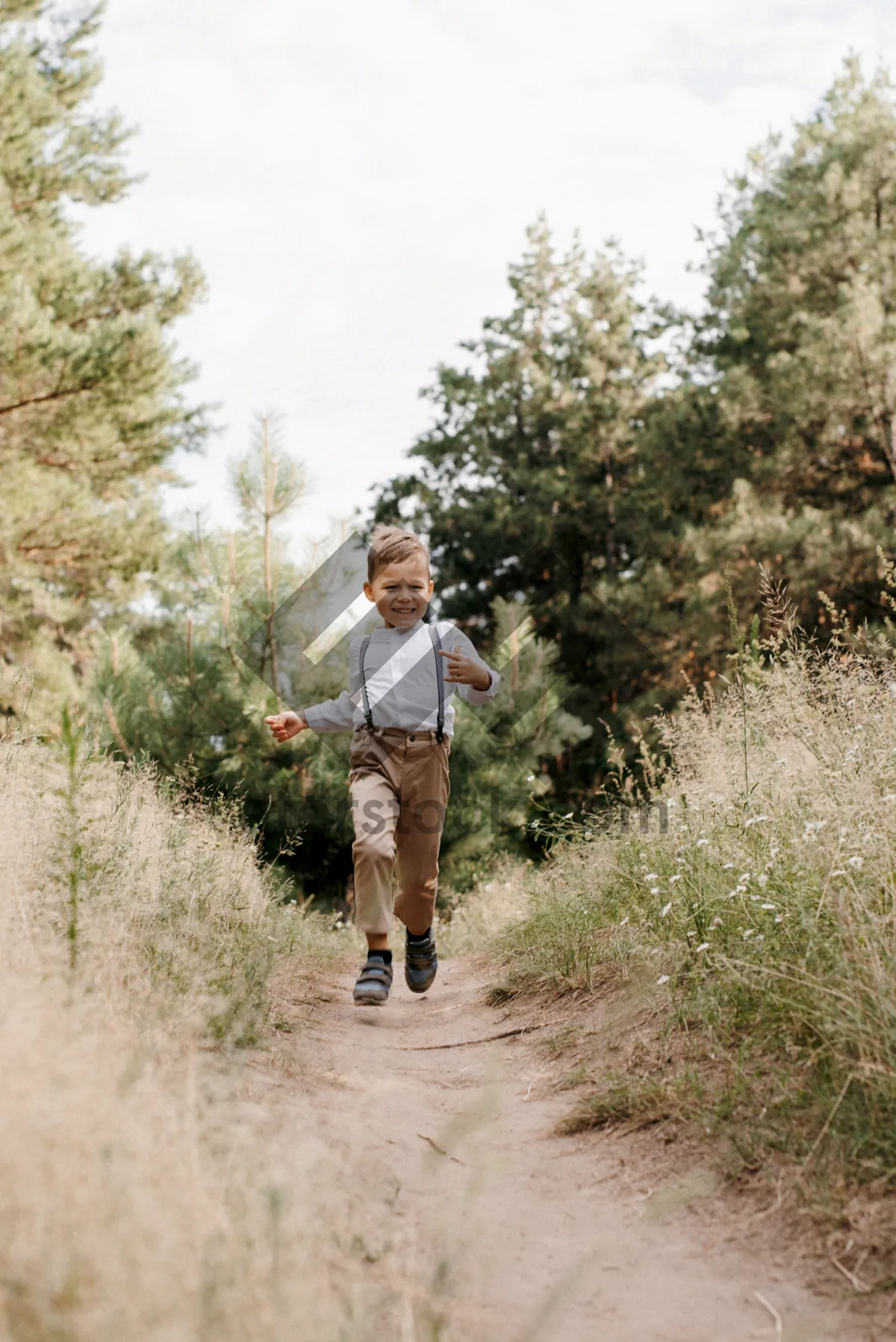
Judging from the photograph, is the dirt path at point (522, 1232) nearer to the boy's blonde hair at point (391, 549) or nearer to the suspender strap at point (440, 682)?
the suspender strap at point (440, 682)

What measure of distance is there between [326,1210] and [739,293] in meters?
19.5

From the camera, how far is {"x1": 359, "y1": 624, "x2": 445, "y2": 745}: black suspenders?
4.21 m

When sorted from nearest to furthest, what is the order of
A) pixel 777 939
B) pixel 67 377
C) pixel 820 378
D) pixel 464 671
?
pixel 777 939 → pixel 464 671 → pixel 67 377 → pixel 820 378

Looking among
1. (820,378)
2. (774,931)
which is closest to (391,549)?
(774,931)

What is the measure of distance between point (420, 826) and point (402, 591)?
3.27 feet

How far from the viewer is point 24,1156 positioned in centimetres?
132

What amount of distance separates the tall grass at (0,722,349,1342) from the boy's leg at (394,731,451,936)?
50.7 inches

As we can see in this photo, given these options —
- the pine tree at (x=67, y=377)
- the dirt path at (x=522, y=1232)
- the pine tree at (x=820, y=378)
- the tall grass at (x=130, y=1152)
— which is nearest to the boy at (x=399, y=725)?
the tall grass at (x=130, y=1152)

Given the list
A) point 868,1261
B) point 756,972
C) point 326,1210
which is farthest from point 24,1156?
point 756,972

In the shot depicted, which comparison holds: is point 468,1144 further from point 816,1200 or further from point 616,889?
point 616,889

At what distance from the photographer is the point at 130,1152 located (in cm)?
140

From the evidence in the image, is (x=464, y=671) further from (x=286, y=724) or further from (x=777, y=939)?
(x=777, y=939)

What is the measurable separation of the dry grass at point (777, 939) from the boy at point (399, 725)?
67cm

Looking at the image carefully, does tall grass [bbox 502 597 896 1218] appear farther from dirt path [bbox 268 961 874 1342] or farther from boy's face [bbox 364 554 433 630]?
boy's face [bbox 364 554 433 630]
